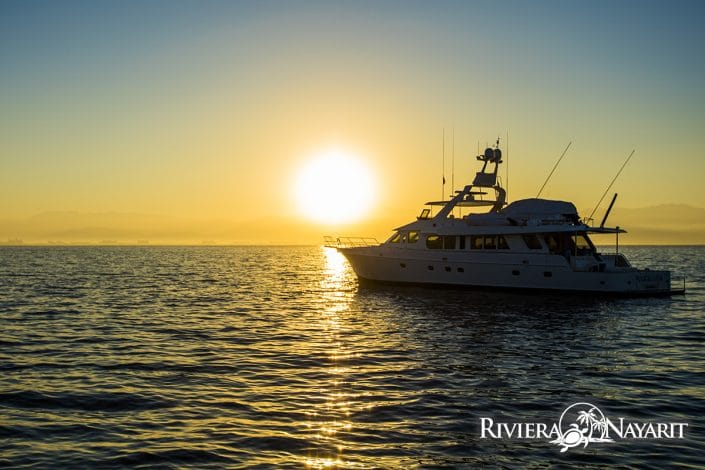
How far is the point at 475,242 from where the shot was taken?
32281 mm

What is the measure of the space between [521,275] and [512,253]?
131cm

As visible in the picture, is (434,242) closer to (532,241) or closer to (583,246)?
(532,241)

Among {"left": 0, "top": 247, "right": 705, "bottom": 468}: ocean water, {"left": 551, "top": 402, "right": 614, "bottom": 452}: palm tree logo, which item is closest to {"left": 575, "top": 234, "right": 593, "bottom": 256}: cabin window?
{"left": 0, "top": 247, "right": 705, "bottom": 468}: ocean water

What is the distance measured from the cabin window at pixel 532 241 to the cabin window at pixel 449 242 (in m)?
4.03

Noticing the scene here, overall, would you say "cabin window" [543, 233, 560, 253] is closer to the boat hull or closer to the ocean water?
the boat hull

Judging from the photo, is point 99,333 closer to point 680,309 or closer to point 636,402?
point 636,402

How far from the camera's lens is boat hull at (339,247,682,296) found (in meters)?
30.1

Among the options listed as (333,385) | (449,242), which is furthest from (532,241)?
(333,385)

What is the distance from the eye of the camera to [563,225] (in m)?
30.5

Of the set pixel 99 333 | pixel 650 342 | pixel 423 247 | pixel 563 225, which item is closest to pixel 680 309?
pixel 563 225

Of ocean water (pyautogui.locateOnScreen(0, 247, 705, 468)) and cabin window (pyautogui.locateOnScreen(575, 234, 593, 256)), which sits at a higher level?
cabin window (pyautogui.locateOnScreen(575, 234, 593, 256))

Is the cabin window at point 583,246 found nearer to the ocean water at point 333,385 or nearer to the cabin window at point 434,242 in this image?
the ocean water at point 333,385

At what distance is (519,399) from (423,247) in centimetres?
2321

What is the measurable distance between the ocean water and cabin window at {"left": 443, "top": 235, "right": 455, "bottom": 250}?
8748mm
